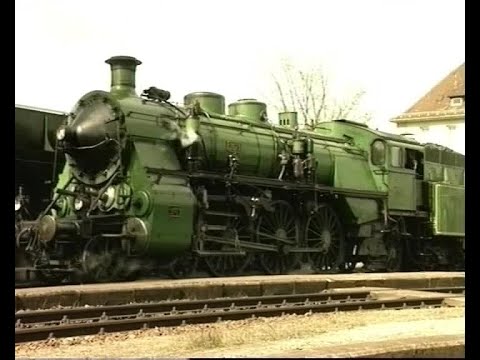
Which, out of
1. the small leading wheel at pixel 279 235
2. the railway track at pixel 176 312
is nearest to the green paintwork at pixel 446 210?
the small leading wheel at pixel 279 235

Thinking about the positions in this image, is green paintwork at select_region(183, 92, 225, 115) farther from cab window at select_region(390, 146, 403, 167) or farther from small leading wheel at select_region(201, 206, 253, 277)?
cab window at select_region(390, 146, 403, 167)

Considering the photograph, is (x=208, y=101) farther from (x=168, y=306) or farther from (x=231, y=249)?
(x=168, y=306)

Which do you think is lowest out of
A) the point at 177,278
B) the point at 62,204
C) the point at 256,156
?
the point at 177,278

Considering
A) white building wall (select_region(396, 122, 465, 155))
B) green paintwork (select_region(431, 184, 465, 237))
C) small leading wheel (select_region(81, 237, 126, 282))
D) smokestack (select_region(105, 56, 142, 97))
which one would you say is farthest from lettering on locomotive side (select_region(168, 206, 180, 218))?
white building wall (select_region(396, 122, 465, 155))

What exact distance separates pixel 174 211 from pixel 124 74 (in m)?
2.81

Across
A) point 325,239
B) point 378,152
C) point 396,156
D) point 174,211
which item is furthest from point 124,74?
point 396,156

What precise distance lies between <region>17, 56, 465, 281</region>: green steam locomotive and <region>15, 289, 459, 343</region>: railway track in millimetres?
2107

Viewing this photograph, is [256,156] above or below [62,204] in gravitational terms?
above

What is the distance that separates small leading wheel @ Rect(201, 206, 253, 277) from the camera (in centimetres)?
1316

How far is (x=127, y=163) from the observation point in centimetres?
1219

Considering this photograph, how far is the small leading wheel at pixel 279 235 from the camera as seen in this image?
14.3 meters
